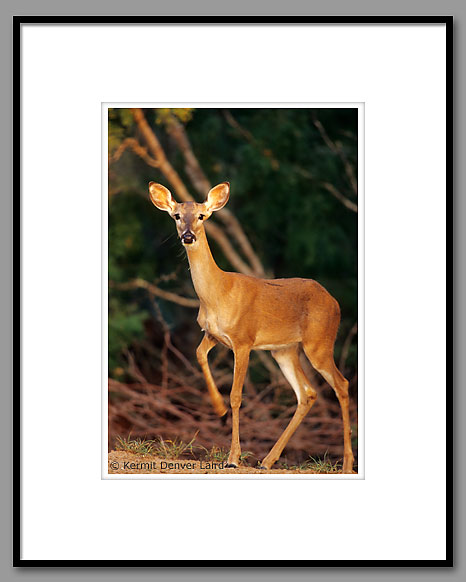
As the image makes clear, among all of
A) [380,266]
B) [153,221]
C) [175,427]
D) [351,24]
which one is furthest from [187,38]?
[153,221]

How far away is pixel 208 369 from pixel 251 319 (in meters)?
0.46

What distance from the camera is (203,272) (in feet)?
20.5

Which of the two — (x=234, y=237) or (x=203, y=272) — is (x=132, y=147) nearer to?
(x=234, y=237)

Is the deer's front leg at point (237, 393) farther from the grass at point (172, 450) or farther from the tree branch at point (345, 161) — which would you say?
the tree branch at point (345, 161)

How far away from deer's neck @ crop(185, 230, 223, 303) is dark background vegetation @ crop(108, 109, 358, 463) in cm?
212

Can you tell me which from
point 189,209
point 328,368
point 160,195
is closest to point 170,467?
point 328,368

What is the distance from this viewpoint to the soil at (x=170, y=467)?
6020mm

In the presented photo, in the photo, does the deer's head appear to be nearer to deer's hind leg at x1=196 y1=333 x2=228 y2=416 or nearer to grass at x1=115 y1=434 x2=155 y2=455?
deer's hind leg at x1=196 y1=333 x2=228 y2=416

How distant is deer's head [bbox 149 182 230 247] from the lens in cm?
602

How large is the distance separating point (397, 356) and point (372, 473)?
764 millimetres

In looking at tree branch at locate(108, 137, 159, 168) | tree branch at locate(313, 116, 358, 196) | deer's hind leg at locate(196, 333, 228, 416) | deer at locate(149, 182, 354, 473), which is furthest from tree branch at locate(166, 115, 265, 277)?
deer's hind leg at locate(196, 333, 228, 416)

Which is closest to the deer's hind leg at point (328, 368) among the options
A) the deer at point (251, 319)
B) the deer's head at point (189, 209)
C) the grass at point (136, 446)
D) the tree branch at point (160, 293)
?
the deer at point (251, 319)

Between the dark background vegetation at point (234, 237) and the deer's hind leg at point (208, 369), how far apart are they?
66.7 inches

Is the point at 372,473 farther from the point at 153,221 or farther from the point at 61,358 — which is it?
Result: the point at 153,221
